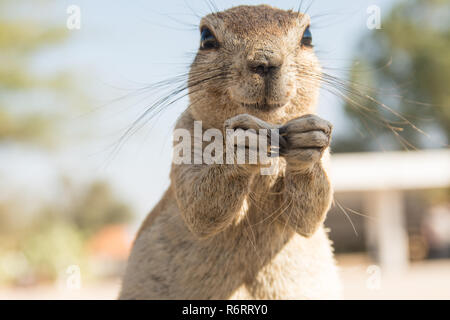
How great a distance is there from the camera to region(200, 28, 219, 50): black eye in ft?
10.1

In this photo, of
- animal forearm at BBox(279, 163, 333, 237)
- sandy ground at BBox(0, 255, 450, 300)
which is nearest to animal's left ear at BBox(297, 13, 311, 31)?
animal forearm at BBox(279, 163, 333, 237)

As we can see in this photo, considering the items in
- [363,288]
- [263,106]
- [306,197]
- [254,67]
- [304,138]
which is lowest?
[363,288]

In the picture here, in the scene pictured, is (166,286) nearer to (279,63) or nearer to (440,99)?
(279,63)

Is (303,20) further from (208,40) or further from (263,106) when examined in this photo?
(263,106)

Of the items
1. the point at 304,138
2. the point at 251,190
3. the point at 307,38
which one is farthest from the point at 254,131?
the point at 307,38

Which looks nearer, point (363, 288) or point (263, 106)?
point (263, 106)

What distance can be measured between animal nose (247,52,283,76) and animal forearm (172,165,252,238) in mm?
557

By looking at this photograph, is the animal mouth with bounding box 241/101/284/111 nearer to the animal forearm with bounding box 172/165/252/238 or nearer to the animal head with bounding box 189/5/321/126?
the animal head with bounding box 189/5/321/126

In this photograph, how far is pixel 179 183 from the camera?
313cm

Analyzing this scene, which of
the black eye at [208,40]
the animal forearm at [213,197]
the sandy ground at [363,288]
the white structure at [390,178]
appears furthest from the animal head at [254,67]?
the white structure at [390,178]

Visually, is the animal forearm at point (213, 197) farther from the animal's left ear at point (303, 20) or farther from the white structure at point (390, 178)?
the white structure at point (390, 178)

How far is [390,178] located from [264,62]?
19590mm

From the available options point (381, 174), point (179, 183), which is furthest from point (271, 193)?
point (381, 174)

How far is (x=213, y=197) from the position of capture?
9.16 feet
